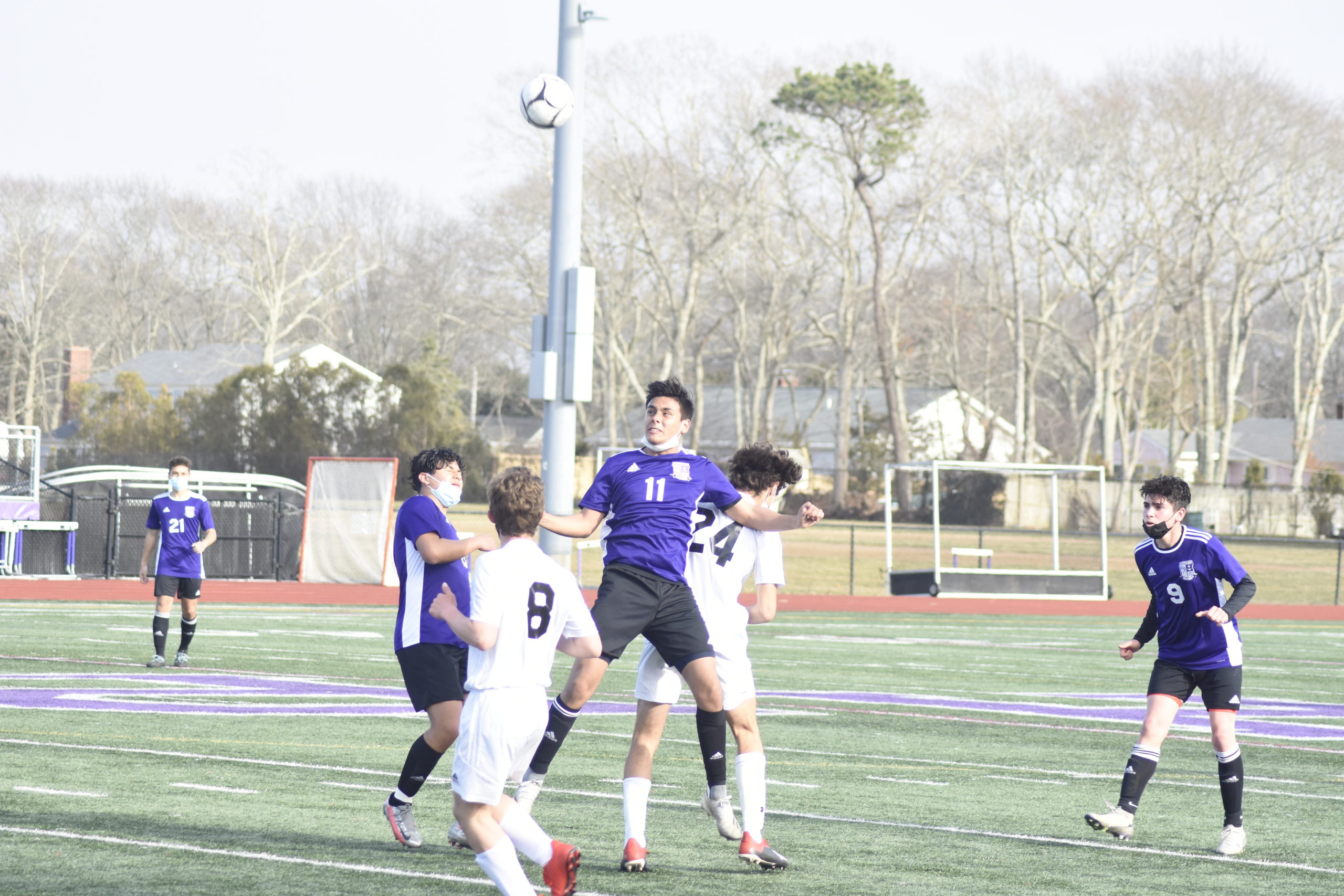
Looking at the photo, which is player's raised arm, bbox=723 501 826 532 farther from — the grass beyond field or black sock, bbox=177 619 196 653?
the grass beyond field

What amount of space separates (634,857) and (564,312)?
11.7m

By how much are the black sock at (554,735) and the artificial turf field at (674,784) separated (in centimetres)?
41

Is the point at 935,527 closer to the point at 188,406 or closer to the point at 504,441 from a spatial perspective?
the point at 188,406

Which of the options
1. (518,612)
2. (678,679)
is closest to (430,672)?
(678,679)

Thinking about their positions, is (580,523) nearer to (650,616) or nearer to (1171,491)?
(650,616)

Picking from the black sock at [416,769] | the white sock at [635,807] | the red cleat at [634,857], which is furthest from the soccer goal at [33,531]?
the red cleat at [634,857]

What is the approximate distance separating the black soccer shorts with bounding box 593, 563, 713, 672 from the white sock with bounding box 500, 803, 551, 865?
4.64 ft

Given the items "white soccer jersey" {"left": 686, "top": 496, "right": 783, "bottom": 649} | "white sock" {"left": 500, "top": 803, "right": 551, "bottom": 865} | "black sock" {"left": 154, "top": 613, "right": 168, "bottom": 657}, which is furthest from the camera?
"black sock" {"left": 154, "top": 613, "right": 168, "bottom": 657}

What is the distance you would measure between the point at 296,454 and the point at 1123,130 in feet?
92.3

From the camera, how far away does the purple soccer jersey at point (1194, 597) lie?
763cm

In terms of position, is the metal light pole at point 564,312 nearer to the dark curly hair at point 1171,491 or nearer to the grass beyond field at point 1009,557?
the dark curly hair at point 1171,491

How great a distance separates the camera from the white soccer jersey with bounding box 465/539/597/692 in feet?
17.2

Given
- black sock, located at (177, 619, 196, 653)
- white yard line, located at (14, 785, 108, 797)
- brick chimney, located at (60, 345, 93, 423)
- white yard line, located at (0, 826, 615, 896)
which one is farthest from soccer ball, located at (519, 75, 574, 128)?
brick chimney, located at (60, 345, 93, 423)

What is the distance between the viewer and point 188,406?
179 feet
